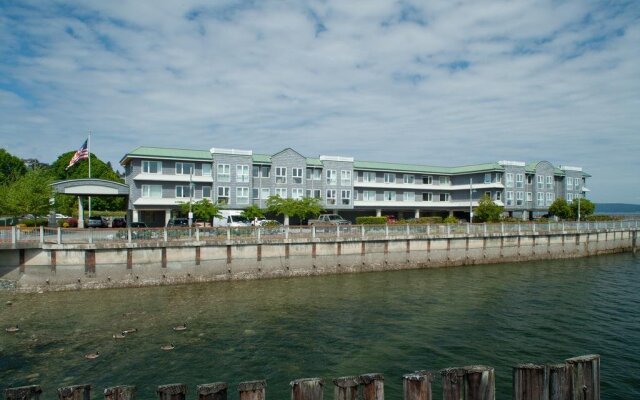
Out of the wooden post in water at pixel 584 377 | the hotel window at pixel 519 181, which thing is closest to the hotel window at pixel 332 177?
the hotel window at pixel 519 181

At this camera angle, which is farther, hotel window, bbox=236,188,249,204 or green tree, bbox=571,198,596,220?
green tree, bbox=571,198,596,220

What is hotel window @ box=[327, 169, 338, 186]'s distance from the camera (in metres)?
64.4

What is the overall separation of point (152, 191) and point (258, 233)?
2586cm

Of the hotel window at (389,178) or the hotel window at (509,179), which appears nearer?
the hotel window at (389,178)

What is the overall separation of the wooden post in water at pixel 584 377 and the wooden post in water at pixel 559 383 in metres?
0.09

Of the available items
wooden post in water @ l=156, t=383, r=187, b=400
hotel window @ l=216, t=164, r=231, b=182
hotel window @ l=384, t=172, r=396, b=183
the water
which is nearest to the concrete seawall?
the water

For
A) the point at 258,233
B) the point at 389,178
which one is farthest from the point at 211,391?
the point at 389,178

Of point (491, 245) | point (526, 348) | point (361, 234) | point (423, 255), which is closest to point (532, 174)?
point (491, 245)

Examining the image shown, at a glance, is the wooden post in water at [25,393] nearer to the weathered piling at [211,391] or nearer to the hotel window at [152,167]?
the weathered piling at [211,391]

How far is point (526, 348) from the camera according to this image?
55.8 ft

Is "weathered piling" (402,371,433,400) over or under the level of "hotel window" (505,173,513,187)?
under

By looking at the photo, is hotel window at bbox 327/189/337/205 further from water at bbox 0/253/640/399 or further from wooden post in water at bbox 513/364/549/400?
wooden post in water at bbox 513/364/549/400

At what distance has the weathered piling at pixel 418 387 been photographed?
510cm

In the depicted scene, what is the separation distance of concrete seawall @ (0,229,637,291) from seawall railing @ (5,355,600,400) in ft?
85.5
